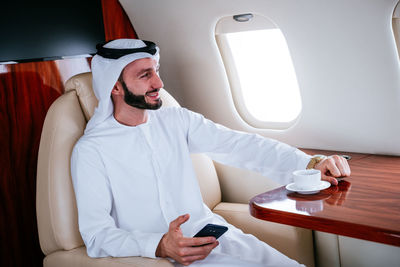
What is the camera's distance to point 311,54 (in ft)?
8.36

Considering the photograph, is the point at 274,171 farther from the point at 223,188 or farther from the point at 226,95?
the point at 226,95

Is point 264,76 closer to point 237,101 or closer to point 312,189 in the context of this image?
point 237,101

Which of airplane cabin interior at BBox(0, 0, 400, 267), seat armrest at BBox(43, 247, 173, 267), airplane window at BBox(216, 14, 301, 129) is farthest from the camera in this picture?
airplane window at BBox(216, 14, 301, 129)

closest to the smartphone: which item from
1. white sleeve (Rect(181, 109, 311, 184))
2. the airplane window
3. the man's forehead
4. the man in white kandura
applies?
the man in white kandura

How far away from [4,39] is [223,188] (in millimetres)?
1418

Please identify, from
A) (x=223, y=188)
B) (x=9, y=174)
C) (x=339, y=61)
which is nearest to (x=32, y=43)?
(x=9, y=174)

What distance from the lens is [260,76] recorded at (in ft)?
10.6

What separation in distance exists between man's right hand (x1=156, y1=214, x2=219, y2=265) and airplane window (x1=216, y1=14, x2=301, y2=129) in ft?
4.29

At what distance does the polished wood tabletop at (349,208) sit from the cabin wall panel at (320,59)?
499 mm

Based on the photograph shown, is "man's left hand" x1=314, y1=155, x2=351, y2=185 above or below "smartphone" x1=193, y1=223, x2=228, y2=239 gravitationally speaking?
above

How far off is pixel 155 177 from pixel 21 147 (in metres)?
0.80

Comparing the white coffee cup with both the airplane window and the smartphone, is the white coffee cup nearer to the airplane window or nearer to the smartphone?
the smartphone

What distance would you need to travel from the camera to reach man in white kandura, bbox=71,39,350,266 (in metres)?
1.95

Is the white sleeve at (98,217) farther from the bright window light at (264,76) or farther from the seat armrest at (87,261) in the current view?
the bright window light at (264,76)
